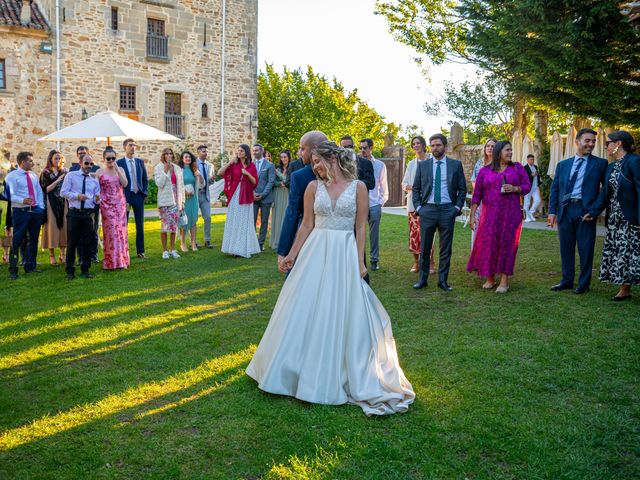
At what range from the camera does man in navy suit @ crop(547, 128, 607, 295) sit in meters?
7.79

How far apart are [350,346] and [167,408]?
1.44 metres

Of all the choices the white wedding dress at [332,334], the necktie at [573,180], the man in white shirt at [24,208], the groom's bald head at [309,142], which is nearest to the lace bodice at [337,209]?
the white wedding dress at [332,334]

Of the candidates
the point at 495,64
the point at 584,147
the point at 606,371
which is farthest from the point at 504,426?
the point at 495,64

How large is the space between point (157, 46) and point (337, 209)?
78.1 ft

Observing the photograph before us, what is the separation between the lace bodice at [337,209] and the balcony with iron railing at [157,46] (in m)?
23.1

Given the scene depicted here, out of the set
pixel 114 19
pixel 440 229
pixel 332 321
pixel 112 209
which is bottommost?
pixel 332 321

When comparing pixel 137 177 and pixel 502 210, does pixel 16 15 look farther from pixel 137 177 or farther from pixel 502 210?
pixel 502 210

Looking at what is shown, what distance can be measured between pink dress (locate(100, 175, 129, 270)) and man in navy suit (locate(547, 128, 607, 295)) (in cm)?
692

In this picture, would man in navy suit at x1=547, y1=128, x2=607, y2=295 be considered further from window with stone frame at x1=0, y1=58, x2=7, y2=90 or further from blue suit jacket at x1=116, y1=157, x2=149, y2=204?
window with stone frame at x1=0, y1=58, x2=7, y2=90

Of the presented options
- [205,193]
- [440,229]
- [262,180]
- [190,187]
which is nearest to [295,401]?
[440,229]

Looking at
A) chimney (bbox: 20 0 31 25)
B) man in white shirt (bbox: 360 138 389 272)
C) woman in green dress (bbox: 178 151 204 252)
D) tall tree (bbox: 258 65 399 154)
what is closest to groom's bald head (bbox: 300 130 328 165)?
man in white shirt (bbox: 360 138 389 272)

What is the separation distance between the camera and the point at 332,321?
4.35 metres

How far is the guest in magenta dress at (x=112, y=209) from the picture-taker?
9.52 meters

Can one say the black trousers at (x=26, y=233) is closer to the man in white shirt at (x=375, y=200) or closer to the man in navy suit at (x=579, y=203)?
the man in white shirt at (x=375, y=200)
